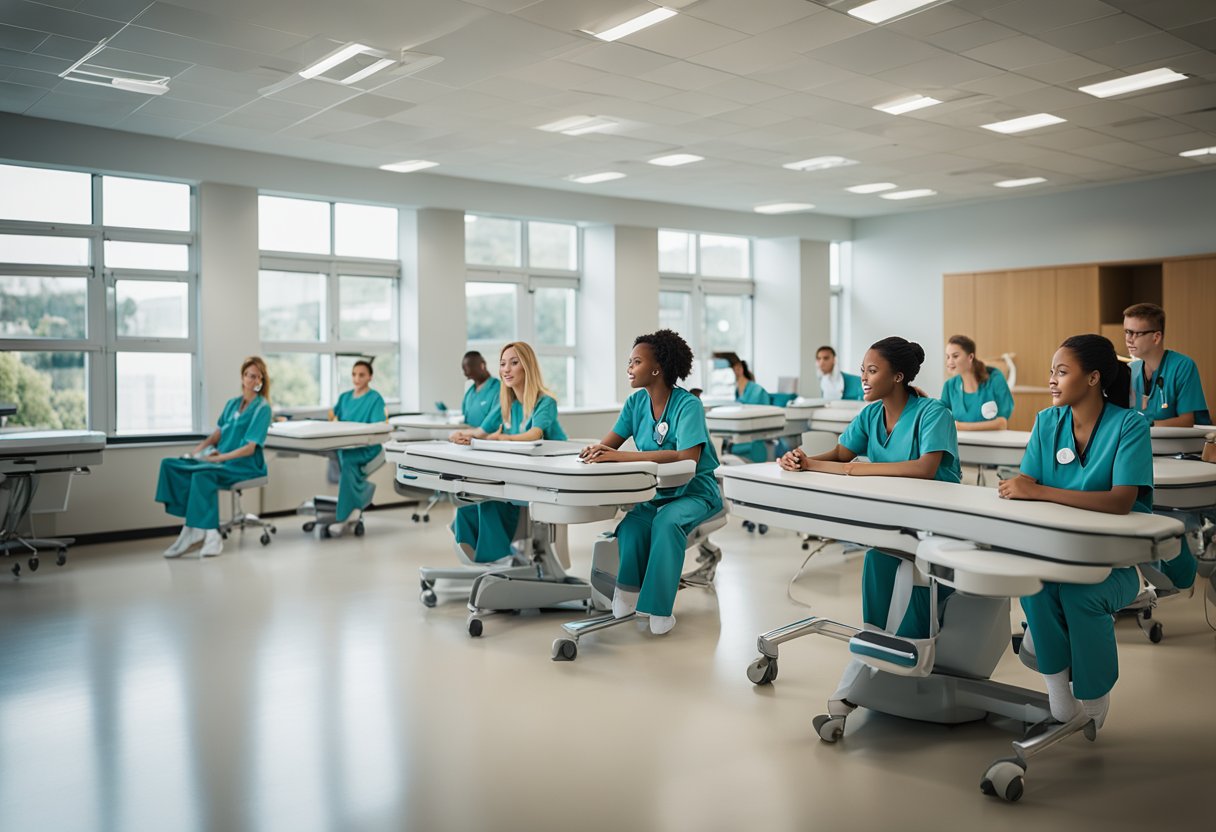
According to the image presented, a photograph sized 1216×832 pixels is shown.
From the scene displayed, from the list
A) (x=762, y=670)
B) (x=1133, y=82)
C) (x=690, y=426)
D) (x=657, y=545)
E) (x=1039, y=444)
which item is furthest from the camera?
(x=1133, y=82)

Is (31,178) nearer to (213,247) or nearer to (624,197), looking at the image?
(213,247)

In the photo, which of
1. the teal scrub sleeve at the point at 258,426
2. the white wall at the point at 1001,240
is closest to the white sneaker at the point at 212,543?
the teal scrub sleeve at the point at 258,426

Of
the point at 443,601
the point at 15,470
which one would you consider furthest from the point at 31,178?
the point at 443,601

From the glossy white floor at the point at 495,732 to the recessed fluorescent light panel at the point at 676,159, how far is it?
4.36 meters

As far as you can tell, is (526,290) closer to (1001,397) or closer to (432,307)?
(432,307)

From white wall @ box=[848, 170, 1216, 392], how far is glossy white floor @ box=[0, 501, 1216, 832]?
6.13 m

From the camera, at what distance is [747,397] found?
322 inches

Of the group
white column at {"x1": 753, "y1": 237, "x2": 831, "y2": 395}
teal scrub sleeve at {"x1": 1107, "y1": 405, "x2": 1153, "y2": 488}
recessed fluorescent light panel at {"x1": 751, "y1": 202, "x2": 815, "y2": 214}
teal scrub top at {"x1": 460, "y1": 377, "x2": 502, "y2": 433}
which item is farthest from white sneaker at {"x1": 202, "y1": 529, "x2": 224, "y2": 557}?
white column at {"x1": 753, "y1": 237, "x2": 831, "y2": 395}

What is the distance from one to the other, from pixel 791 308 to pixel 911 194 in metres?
2.19

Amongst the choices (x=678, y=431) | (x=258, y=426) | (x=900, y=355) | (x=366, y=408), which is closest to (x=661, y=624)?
(x=678, y=431)

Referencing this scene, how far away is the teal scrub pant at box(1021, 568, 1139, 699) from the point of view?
2.77m

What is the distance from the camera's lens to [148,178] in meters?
7.64

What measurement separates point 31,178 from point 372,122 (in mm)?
2624

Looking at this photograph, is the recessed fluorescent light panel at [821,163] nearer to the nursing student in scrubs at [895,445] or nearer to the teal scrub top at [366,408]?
the teal scrub top at [366,408]
